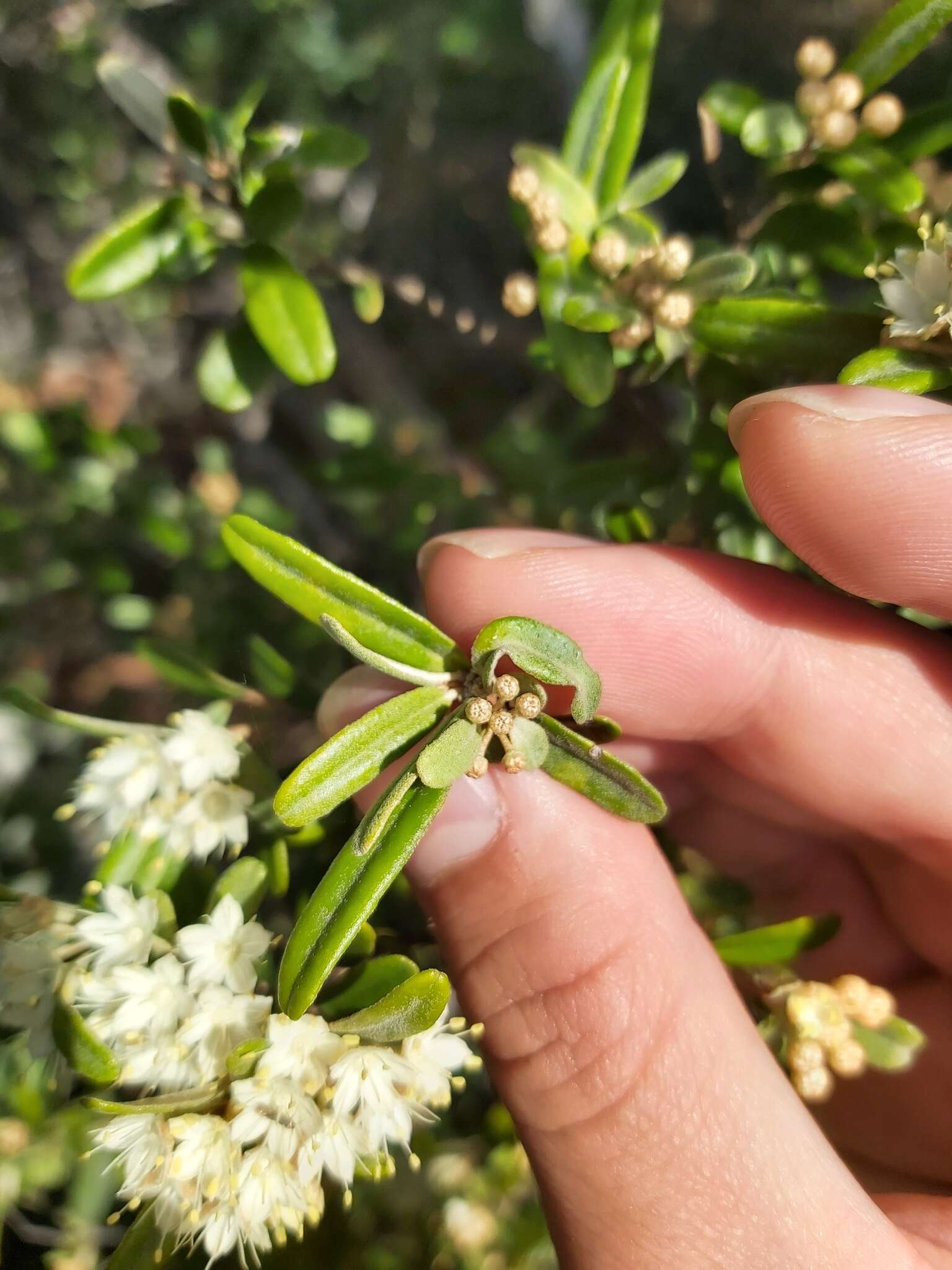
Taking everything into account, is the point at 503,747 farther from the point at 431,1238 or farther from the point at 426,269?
the point at 426,269

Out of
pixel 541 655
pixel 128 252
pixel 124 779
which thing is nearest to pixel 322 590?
pixel 541 655

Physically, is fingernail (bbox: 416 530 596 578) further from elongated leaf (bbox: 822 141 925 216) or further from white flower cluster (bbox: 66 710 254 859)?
elongated leaf (bbox: 822 141 925 216)

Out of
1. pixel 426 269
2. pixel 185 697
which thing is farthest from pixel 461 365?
pixel 185 697

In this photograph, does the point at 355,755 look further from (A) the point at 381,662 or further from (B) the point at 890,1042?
(B) the point at 890,1042

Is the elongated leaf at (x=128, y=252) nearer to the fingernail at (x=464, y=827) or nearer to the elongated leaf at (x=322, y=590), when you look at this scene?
the elongated leaf at (x=322, y=590)

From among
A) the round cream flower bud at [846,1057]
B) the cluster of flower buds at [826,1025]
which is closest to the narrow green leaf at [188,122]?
the cluster of flower buds at [826,1025]

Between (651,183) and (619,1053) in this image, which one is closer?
(619,1053)
